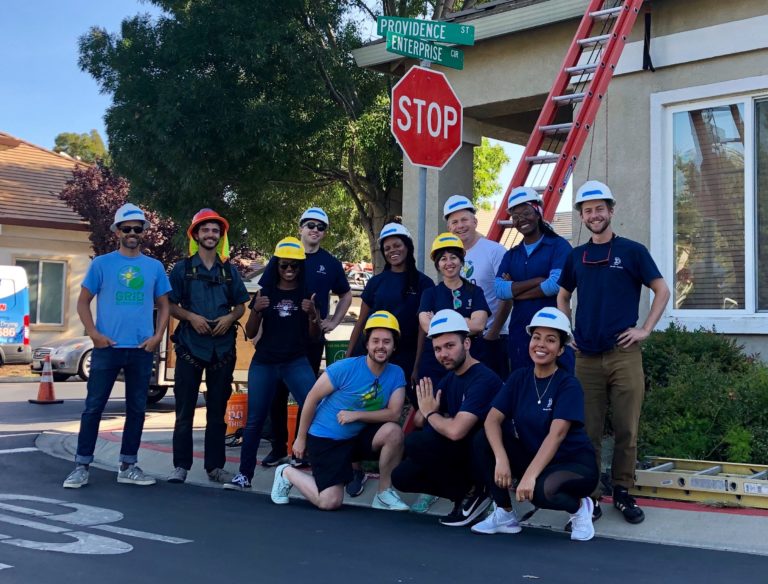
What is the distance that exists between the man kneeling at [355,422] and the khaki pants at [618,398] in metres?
1.37

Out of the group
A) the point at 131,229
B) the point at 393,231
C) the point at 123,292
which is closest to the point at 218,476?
the point at 123,292

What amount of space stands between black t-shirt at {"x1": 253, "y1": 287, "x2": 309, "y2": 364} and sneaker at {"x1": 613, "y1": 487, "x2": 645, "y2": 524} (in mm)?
2908

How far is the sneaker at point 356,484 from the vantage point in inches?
303

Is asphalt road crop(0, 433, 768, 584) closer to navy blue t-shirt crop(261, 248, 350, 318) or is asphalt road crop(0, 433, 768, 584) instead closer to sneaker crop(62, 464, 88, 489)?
sneaker crop(62, 464, 88, 489)

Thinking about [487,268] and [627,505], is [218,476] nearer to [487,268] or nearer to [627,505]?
[487,268]

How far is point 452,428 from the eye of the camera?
6613mm

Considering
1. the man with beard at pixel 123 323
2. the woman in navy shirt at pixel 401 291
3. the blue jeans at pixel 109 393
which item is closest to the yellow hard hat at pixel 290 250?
the woman in navy shirt at pixel 401 291

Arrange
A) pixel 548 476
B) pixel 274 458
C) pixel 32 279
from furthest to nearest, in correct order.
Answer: pixel 32 279 < pixel 274 458 < pixel 548 476

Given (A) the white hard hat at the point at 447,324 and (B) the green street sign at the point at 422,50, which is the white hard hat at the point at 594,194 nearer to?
(A) the white hard hat at the point at 447,324

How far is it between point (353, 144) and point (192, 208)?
2.89 metres

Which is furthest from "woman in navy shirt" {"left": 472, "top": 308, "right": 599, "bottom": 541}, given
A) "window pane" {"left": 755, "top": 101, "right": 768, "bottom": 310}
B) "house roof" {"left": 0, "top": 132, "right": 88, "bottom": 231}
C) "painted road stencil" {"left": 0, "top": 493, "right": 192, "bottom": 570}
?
"house roof" {"left": 0, "top": 132, "right": 88, "bottom": 231}

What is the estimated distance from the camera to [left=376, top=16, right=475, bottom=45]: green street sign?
324 inches

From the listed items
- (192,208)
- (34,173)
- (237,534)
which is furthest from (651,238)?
(34,173)

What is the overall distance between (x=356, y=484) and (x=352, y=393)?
919 mm
